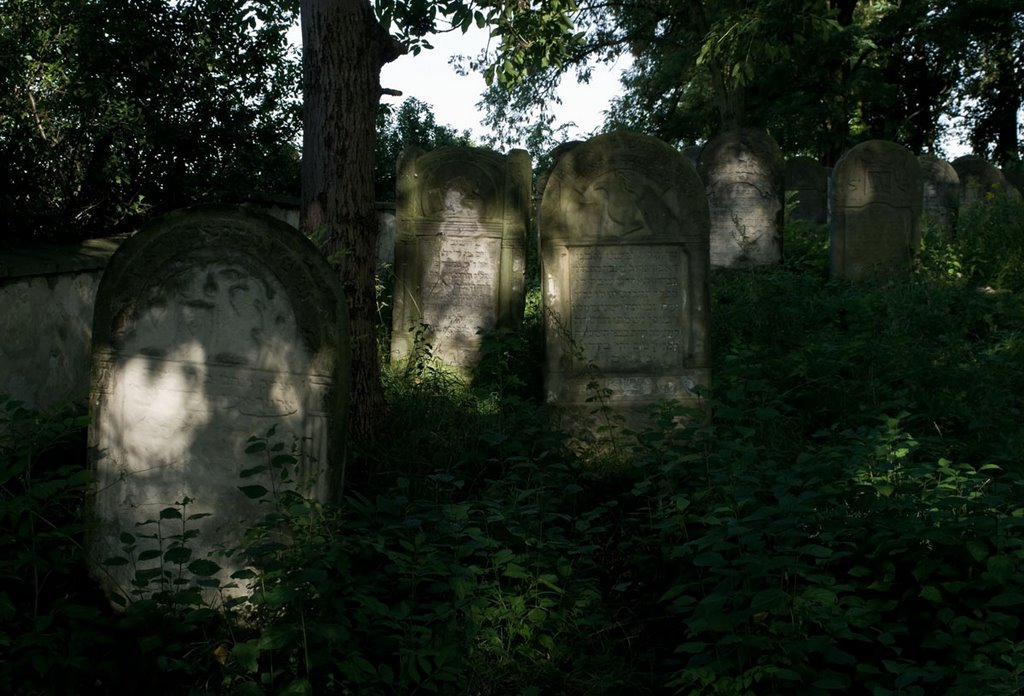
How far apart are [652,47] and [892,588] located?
2089 cm

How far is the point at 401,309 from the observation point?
865 cm

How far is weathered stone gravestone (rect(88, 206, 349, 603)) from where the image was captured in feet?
14.1

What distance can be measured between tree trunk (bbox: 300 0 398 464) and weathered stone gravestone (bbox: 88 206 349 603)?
144 centimetres

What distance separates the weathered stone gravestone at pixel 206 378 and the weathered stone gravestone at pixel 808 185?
1312cm

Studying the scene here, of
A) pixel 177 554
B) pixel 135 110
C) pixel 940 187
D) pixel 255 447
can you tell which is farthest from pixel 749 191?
pixel 177 554

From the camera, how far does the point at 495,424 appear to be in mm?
6008

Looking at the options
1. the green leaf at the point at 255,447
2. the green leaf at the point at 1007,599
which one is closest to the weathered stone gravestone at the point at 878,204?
the green leaf at the point at 1007,599

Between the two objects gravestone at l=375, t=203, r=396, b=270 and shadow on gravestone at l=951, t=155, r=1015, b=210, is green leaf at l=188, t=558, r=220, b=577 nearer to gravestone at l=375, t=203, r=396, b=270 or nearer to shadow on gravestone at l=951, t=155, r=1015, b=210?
gravestone at l=375, t=203, r=396, b=270

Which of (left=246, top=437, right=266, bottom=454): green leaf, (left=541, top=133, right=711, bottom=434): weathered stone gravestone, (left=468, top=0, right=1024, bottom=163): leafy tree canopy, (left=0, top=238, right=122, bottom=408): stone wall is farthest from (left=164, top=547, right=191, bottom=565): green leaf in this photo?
(left=468, top=0, right=1024, bottom=163): leafy tree canopy

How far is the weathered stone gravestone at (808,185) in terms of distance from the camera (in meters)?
16.3

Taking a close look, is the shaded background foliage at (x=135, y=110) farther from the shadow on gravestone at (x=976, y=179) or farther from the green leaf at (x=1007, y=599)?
the shadow on gravestone at (x=976, y=179)

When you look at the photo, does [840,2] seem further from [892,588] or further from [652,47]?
[892,588]

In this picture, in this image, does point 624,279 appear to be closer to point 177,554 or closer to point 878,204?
point 177,554

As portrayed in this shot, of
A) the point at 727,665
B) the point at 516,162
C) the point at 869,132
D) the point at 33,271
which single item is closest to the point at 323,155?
the point at 33,271
